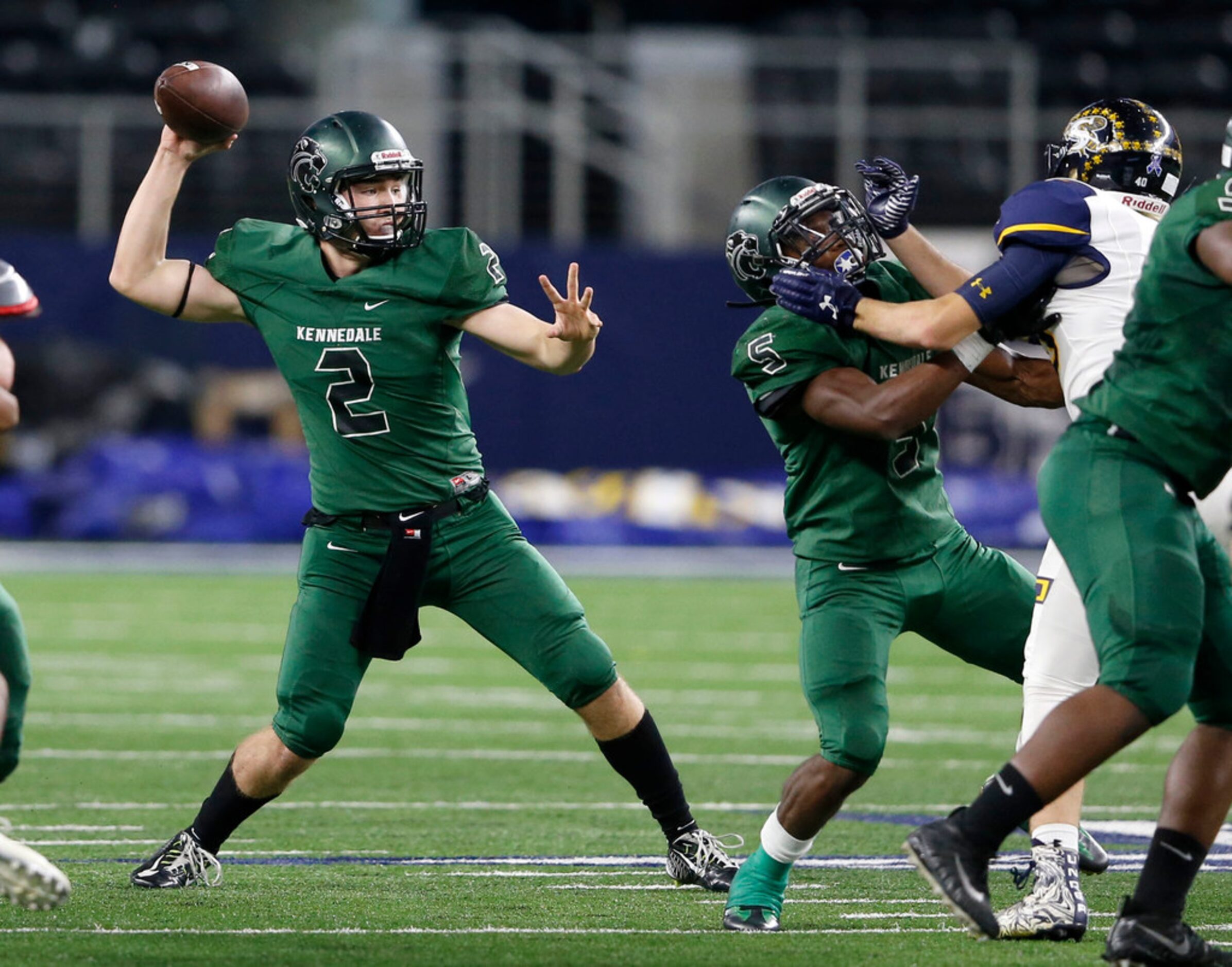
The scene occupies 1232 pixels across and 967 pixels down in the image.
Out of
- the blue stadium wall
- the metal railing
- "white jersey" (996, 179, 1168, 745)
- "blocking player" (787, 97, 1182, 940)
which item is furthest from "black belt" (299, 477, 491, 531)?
the metal railing

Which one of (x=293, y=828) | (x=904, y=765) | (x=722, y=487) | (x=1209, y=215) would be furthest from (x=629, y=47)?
(x=1209, y=215)

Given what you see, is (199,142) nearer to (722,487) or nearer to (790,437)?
(790,437)

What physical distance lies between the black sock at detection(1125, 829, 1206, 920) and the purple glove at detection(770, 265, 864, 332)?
1223 mm

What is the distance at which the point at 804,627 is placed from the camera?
4.52m

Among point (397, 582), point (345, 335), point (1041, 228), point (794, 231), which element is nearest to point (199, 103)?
point (345, 335)

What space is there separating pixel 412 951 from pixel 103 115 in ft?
44.7

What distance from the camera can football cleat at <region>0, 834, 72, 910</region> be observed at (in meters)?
3.65

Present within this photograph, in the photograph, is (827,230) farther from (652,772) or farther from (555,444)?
(555,444)

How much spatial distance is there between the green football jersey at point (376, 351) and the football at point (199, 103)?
10.2 inches

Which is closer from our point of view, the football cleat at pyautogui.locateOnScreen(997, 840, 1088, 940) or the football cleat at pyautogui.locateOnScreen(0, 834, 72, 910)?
the football cleat at pyautogui.locateOnScreen(0, 834, 72, 910)

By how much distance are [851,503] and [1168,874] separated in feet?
3.80

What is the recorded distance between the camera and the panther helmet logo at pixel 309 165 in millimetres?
4797

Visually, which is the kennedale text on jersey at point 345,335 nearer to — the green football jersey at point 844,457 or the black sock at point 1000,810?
the green football jersey at point 844,457

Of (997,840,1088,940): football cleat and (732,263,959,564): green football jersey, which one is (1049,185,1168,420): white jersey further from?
(997,840,1088,940): football cleat
